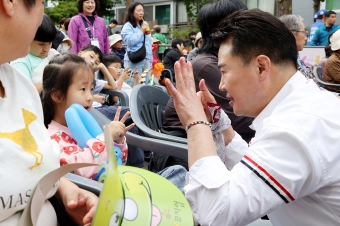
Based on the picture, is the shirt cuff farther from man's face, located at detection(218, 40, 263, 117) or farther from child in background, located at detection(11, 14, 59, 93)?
child in background, located at detection(11, 14, 59, 93)

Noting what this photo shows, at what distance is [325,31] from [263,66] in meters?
7.19

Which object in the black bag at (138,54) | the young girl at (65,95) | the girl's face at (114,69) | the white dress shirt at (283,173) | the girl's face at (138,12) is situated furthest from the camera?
the black bag at (138,54)

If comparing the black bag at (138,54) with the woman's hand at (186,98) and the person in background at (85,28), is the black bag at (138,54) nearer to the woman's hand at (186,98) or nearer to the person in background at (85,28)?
the person in background at (85,28)

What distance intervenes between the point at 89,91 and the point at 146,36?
3.90m

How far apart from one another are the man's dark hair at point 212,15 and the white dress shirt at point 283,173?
4.08 feet

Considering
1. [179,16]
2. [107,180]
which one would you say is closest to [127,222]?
[107,180]

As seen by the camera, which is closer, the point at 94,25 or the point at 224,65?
the point at 224,65

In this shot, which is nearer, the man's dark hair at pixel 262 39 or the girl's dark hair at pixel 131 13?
the man's dark hair at pixel 262 39

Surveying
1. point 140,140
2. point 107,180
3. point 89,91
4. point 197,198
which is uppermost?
point 107,180

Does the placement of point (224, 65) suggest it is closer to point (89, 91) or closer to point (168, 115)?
point (89, 91)

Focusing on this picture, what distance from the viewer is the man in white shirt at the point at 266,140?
1.03 meters

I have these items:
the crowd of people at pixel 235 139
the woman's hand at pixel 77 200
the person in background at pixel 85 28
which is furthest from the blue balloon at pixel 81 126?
the person in background at pixel 85 28

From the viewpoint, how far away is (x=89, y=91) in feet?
6.41

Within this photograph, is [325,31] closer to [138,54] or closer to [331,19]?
[331,19]
